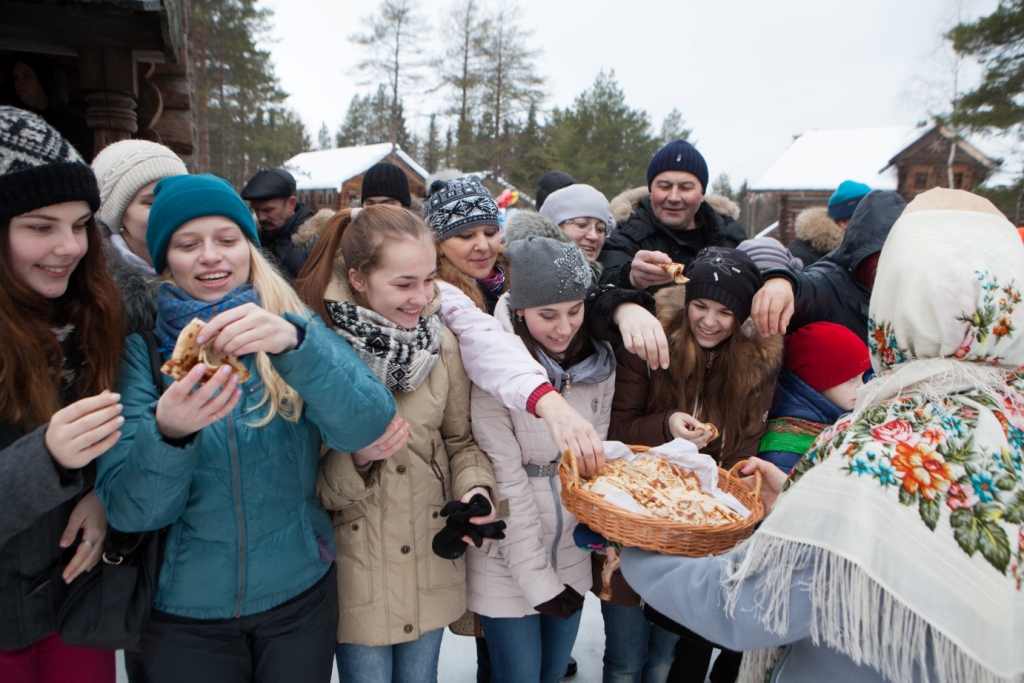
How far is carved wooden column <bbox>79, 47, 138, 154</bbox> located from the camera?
405 cm

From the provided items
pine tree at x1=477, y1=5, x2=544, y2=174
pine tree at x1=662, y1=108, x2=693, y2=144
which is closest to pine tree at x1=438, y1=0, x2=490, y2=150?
pine tree at x1=477, y1=5, x2=544, y2=174

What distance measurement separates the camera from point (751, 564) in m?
1.42

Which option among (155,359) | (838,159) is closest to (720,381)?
(155,359)

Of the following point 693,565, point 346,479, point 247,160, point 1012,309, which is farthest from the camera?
point 247,160

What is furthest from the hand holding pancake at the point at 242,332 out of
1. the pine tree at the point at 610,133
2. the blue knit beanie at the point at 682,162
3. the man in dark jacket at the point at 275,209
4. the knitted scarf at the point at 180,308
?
the pine tree at the point at 610,133

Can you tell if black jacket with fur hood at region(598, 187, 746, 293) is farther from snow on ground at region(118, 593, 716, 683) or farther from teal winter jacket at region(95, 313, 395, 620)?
snow on ground at region(118, 593, 716, 683)

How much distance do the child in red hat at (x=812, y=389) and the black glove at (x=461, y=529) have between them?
1.28 m

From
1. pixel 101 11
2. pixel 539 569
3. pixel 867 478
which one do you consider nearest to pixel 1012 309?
pixel 867 478

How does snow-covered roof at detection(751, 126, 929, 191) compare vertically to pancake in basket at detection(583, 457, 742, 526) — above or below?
above

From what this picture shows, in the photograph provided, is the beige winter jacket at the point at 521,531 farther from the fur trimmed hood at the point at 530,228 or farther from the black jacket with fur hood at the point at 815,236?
the black jacket with fur hood at the point at 815,236

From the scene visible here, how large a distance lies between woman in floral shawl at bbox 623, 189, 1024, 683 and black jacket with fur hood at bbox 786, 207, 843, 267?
10.7 ft

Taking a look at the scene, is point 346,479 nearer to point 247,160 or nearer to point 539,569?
point 539,569

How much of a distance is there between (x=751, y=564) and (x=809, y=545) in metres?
0.14

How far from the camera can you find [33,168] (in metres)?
1.61
